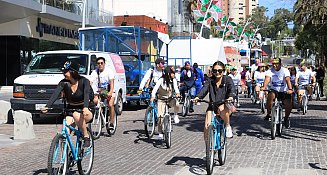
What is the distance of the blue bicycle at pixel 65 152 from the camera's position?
6932 mm

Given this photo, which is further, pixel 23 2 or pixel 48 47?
pixel 48 47

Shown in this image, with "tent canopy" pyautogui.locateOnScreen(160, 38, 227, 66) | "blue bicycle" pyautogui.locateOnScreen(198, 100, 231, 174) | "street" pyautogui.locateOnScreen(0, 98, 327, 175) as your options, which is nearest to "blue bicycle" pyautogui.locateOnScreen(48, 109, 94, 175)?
"street" pyautogui.locateOnScreen(0, 98, 327, 175)

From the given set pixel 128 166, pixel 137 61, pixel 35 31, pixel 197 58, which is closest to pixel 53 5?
pixel 35 31

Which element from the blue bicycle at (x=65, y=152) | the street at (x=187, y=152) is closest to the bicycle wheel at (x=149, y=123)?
the street at (x=187, y=152)

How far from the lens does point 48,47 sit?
36938 millimetres

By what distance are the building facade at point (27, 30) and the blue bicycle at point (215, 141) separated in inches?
929

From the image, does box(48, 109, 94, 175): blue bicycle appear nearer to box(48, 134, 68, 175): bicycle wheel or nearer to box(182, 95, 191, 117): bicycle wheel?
box(48, 134, 68, 175): bicycle wheel

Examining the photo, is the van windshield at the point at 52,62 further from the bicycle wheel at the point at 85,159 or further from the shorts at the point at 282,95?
the bicycle wheel at the point at 85,159

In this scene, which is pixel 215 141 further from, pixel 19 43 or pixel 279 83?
pixel 19 43

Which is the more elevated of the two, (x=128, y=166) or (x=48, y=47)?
(x=48, y=47)

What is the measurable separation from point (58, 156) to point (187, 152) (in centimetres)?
373

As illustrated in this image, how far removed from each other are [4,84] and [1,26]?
386 cm

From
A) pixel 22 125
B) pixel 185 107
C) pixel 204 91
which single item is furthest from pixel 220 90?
pixel 185 107

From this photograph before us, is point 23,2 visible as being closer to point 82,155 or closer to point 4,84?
point 4,84
